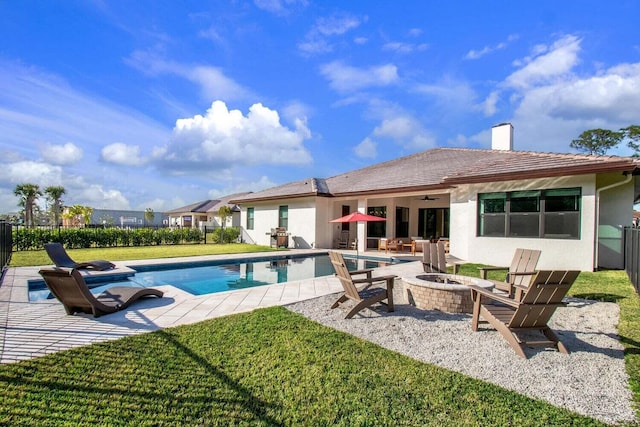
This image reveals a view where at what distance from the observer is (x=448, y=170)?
16.2 m

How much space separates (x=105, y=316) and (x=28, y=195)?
166 feet

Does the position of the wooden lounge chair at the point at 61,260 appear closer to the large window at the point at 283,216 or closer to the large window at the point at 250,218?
the large window at the point at 283,216

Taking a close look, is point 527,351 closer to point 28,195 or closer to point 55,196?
point 28,195

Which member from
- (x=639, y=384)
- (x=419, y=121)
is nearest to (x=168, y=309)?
(x=639, y=384)

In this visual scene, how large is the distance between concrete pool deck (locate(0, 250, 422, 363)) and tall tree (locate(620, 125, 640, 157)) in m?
37.8

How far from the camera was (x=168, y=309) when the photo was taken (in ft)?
20.6

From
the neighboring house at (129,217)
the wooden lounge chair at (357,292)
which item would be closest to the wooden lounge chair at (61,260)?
the wooden lounge chair at (357,292)

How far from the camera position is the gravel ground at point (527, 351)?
129 inches

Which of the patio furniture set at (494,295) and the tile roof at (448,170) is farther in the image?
the tile roof at (448,170)

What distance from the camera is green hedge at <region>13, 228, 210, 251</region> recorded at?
17469 mm

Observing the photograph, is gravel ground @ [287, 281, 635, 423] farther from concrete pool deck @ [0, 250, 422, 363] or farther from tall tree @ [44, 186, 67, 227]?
tall tree @ [44, 186, 67, 227]

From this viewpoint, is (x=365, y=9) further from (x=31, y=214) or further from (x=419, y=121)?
(x=31, y=214)

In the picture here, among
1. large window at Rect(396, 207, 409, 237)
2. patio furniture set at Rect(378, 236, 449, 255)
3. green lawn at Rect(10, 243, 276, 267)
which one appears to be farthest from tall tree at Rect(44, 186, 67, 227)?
large window at Rect(396, 207, 409, 237)

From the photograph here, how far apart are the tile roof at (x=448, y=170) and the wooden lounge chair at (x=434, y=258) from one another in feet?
18.4
